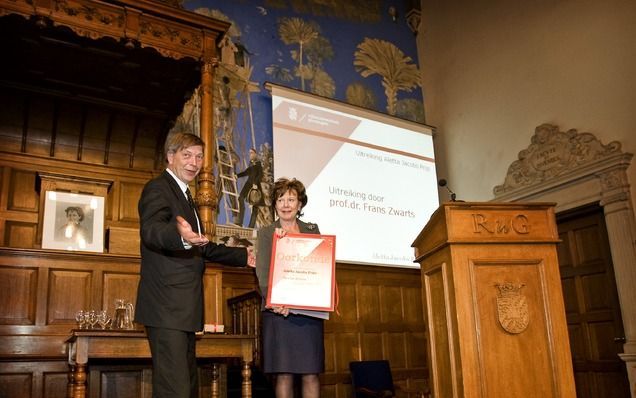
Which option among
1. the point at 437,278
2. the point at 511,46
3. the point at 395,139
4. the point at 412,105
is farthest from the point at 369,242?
the point at 437,278

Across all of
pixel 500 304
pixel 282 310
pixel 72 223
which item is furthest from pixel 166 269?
pixel 72 223

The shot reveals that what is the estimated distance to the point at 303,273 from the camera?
10.4 ft

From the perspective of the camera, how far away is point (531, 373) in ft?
8.53

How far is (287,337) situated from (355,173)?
4.21 m

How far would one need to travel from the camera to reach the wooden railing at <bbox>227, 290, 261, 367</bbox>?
4.81 metres

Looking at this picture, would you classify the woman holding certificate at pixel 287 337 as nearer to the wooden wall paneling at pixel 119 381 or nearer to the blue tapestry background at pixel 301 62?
the wooden wall paneling at pixel 119 381

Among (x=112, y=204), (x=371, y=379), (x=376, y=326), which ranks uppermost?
(x=112, y=204)

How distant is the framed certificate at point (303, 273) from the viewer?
3.11 meters

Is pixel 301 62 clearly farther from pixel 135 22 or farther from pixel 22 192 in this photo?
pixel 22 192

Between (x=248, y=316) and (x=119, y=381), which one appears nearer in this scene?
(x=119, y=381)

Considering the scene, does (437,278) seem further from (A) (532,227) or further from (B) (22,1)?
(B) (22,1)

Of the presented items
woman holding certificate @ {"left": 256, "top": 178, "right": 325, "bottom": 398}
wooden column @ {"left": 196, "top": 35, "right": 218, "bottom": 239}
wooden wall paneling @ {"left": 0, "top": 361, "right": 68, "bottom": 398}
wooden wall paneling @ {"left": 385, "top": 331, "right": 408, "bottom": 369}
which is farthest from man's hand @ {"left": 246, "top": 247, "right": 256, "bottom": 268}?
wooden wall paneling @ {"left": 385, "top": 331, "right": 408, "bottom": 369}

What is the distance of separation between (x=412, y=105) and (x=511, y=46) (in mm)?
1636

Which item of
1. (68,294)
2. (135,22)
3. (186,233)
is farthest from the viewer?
(135,22)
